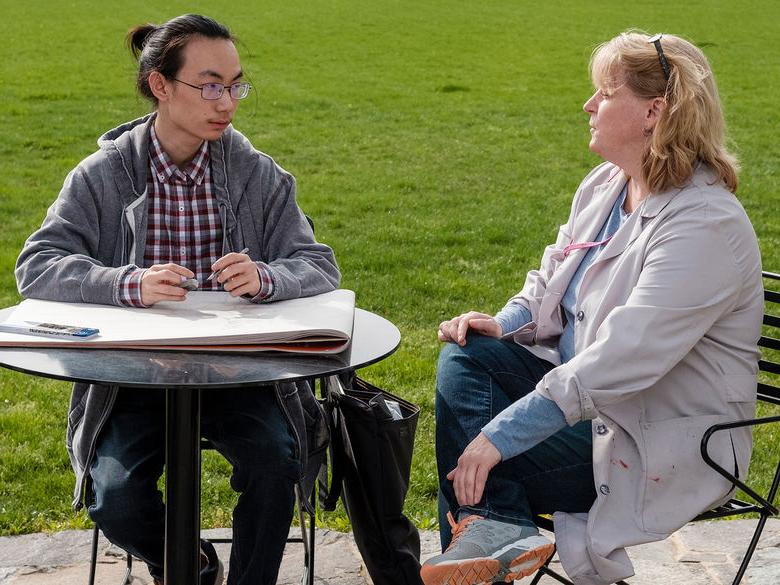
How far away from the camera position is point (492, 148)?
12234 mm

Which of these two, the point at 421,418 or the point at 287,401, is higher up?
the point at 287,401

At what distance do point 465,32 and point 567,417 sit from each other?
863 inches

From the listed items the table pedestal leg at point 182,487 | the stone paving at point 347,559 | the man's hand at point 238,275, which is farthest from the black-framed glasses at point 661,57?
the stone paving at point 347,559

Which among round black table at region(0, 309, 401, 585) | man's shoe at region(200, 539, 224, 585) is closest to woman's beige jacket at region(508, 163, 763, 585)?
round black table at region(0, 309, 401, 585)

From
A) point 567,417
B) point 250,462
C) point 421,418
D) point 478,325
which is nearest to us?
point 567,417

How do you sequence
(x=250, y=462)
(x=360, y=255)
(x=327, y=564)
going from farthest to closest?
(x=360, y=255) → (x=327, y=564) → (x=250, y=462)

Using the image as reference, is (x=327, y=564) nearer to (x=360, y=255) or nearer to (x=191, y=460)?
(x=191, y=460)

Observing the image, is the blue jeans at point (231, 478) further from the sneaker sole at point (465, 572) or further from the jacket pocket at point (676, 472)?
the jacket pocket at point (676, 472)

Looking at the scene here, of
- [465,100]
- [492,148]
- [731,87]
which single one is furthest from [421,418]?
[731,87]

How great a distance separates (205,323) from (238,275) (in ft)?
0.83

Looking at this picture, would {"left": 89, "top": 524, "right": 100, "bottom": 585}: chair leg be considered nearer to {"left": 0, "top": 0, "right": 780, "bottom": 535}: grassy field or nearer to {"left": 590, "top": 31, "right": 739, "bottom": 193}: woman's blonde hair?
{"left": 0, "top": 0, "right": 780, "bottom": 535}: grassy field

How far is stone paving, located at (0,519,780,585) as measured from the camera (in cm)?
350

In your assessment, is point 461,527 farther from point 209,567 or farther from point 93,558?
point 93,558

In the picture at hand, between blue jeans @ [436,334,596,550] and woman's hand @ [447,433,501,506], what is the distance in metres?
0.05
